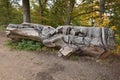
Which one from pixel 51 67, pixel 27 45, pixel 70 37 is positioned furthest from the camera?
pixel 27 45

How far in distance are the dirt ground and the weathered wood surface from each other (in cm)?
37

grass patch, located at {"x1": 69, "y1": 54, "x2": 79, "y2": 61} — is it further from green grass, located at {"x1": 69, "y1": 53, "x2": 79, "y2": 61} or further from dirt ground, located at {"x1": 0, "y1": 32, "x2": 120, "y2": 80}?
dirt ground, located at {"x1": 0, "y1": 32, "x2": 120, "y2": 80}

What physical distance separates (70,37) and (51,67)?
1208mm

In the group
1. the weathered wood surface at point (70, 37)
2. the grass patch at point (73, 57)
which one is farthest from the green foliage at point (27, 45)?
the grass patch at point (73, 57)

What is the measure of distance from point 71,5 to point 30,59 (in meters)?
4.07

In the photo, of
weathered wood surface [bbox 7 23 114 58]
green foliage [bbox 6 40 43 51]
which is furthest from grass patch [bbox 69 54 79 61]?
green foliage [bbox 6 40 43 51]

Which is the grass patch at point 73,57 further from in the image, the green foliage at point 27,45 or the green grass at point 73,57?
the green foliage at point 27,45

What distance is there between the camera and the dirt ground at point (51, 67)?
4332 mm

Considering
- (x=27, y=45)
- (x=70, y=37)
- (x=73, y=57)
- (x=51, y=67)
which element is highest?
(x=70, y=37)

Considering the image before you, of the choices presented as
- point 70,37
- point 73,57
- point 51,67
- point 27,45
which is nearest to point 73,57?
point 73,57

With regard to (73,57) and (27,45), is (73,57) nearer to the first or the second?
(73,57)

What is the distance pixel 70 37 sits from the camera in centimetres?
542

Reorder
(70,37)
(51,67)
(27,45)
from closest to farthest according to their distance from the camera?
(51,67) < (70,37) < (27,45)

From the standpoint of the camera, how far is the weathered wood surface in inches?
196
